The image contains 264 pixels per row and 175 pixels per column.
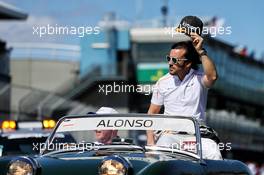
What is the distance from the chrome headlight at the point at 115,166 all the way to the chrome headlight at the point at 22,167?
0.61 m

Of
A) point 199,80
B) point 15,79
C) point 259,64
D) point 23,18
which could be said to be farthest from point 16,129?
point 259,64

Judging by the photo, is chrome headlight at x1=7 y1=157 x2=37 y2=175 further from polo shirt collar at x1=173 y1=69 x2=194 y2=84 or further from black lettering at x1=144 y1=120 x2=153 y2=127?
polo shirt collar at x1=173 y1=69 x2=194 y2=84

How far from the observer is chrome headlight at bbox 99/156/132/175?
7.98m

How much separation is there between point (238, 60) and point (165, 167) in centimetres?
8047

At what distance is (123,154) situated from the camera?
28.6 ft

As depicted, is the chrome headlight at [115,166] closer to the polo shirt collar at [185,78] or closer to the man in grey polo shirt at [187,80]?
the man in grey polo shirt at [187,80]

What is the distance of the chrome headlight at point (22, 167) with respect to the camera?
826cm

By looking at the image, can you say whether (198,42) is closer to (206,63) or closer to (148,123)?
(206,63)

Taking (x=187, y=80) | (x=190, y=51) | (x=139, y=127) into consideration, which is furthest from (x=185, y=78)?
(x=139, y=127)

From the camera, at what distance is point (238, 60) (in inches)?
3465

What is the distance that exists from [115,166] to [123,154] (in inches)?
27.2

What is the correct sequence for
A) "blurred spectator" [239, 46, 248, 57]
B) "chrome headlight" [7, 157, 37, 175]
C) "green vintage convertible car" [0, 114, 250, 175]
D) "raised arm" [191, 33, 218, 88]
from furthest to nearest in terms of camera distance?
"blurred spectator" [239, 46, 248, 57] < "raised arm" [191, 33, 218, 88] < "chrome headlight" [7, 157, 37, 175] < "green vintage convertible car" [0, 114, 250, 175]

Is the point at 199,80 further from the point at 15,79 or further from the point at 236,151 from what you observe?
the point at 236,151

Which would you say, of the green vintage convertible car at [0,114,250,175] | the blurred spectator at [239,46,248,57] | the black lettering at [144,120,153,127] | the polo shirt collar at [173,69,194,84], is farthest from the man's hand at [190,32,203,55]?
the blurred spectator at [239,46,248,57]
